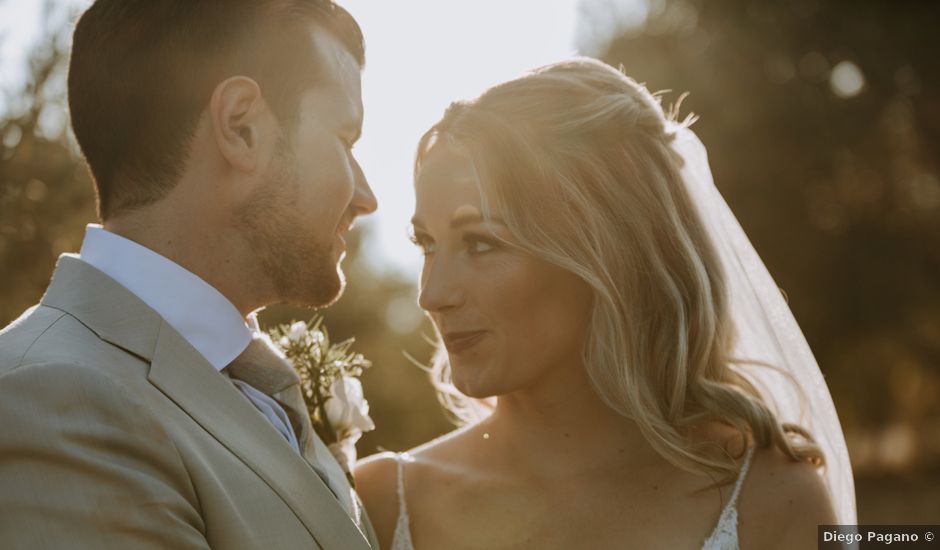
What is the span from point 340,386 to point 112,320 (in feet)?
4.34

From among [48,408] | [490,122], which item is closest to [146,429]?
[48,408]

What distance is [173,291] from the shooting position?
8.97 ft

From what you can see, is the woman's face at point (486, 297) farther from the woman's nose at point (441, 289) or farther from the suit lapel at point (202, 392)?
the suit lapel at point (202, 392)

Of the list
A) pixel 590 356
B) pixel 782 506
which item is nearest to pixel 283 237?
pixel 590 356

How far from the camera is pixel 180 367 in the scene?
257 centimetres

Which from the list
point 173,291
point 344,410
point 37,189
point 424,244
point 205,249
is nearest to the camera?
point 173,291

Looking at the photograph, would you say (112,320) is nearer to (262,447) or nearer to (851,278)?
(262,447)

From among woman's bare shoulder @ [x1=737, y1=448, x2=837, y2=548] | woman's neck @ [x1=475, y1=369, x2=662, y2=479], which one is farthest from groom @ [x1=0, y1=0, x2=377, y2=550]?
woman's bare shoulder @ [x1=737, y1=448, x2=837, y2=548]

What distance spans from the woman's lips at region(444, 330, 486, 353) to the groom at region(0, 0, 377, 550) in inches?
30.1

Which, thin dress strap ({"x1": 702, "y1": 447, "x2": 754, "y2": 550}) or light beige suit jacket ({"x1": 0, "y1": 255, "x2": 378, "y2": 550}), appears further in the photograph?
thin dress strap ({"x1": 702, "y1": 447, "x2": 754, "y2": 550})

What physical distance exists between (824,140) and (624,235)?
13.3 metres

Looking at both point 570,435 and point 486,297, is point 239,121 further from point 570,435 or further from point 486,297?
point 570,435

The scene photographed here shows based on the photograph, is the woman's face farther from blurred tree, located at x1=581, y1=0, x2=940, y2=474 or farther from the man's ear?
blurred tree, located at x1=581, y1=0, x2=940, y2=474

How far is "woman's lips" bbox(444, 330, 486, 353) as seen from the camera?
383 cm
